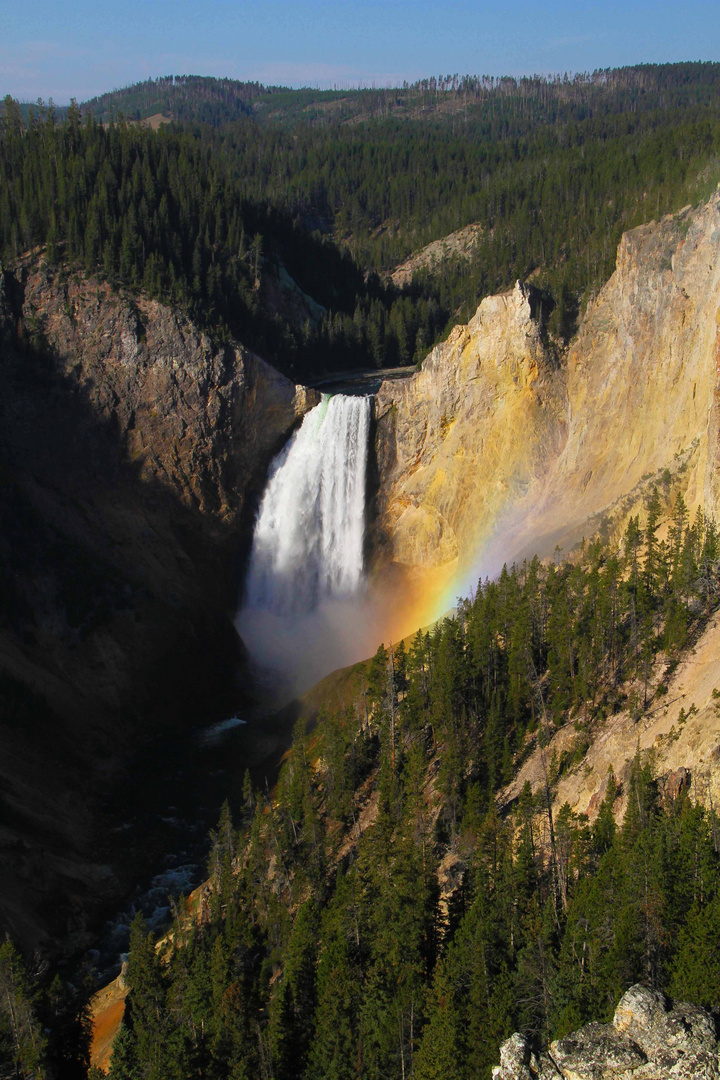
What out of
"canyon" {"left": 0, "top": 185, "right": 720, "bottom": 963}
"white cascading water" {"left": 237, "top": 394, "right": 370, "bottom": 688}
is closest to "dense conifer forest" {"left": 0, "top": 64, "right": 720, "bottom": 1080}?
"canyon" {"left": 0, "top": 185, "right": 720, "bottom": 963}

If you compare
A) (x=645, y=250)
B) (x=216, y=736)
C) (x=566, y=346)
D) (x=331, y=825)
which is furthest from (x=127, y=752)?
(x=645, y=250)

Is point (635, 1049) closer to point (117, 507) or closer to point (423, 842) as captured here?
point (423, 842)

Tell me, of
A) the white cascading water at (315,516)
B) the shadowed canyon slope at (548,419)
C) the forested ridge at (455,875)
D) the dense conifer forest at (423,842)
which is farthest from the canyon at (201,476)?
the forested ridge at (455,875)

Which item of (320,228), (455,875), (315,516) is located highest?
(320,228)

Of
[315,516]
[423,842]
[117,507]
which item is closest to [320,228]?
[315,516]

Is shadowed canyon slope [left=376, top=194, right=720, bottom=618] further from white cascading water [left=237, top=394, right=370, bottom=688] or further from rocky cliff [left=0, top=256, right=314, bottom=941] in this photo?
rocky cliff [left=0, top=256, right=314, bottom=941]

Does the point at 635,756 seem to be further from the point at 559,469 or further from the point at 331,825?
the point at 559,469
